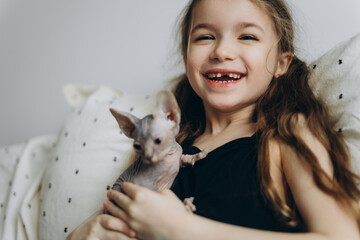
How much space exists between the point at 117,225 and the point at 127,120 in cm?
26

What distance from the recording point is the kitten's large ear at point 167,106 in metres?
0.82

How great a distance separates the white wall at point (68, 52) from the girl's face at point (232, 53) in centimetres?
51

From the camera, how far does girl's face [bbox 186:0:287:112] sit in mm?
1021

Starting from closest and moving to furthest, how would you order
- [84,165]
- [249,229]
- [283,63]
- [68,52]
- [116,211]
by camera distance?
[249,229], [116,211], [283,63], [84,165], [68,52]

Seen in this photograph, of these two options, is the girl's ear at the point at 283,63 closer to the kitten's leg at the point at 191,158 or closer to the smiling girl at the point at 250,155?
the smiling girl at the point at 250,155

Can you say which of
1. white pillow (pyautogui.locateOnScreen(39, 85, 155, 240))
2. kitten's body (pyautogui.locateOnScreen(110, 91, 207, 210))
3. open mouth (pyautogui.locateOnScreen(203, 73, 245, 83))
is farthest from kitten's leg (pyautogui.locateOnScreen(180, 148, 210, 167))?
white pillow (pyautogui.locateOnScreen(39, 85, 155, 240))

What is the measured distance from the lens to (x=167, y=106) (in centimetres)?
83

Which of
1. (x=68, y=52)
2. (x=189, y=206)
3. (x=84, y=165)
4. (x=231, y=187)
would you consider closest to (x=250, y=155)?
(x=231, y=187)

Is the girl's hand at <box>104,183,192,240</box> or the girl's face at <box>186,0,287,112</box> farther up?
the girl's face at <box>186,0,287,112</box>

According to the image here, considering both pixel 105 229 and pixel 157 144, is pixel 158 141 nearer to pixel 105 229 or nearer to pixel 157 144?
pixel 157 144

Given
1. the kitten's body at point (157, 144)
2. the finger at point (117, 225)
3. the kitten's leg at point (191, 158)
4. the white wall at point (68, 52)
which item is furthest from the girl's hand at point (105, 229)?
the white wall at point (68, 52)

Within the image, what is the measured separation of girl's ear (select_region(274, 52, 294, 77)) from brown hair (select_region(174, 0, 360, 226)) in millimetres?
15

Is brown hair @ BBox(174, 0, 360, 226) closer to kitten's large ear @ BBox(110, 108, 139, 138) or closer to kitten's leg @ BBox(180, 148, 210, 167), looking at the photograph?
kitten's leg @ BBox(180, 148, 210, 167)

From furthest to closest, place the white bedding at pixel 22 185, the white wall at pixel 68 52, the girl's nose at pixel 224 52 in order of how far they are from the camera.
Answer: the white wall at pixel 68 52, the white bedding at pixel 22 185, the girl's nose at pixel 224 52
